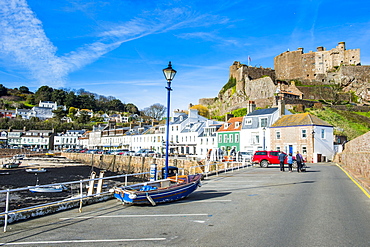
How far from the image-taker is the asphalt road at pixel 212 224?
6570 mm

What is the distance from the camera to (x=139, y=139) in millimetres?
75562

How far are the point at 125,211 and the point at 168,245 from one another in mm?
3924

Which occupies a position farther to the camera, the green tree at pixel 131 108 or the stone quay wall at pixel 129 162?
the green tree at pixel 131 108

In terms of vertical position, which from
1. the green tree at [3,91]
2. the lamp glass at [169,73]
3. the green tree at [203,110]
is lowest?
the lamp glass at [169,73]

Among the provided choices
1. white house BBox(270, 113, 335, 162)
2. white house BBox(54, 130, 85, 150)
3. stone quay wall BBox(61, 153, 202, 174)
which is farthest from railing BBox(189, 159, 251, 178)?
white house BBox(54, 130, 85, 150)

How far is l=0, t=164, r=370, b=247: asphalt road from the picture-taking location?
259 inches

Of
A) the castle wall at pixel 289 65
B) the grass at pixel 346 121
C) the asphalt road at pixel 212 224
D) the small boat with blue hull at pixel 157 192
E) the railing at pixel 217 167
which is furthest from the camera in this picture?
the castle wall at pixel 289 65

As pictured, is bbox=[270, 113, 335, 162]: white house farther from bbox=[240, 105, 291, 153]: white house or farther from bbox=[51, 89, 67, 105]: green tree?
bbox=[51, 89, 67, 105]: green tree

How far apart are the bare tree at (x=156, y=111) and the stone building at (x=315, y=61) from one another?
55247mm

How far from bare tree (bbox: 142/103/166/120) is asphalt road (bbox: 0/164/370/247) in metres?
127

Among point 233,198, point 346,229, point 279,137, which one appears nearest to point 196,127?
point 279,137

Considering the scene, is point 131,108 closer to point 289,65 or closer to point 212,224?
point 289,65

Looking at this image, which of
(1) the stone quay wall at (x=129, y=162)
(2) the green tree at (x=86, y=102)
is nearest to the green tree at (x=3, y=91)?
(2) the green tree at (x=86, y=102)

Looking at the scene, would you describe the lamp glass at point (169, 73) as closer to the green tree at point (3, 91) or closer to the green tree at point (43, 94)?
the green tree at point (43, 94)
